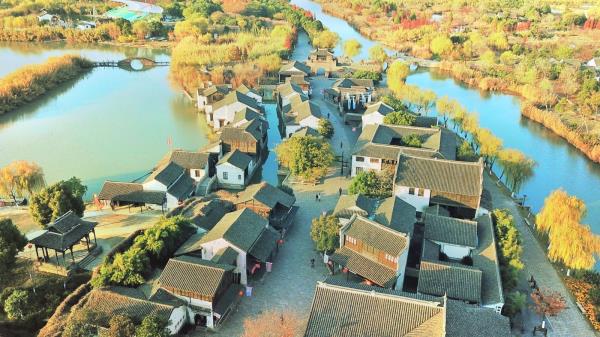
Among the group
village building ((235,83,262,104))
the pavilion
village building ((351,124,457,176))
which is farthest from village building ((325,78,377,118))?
the pavilion

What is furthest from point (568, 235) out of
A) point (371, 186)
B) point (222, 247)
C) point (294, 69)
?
point (294, 69)

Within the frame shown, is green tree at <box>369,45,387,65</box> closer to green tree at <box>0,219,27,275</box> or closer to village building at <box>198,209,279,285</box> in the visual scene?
village building at <box>198,209,279,285</box>

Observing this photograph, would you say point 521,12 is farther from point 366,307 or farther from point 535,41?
point 366,307

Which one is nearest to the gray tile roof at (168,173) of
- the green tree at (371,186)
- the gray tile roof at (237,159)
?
the gray tile roof at (237,159)

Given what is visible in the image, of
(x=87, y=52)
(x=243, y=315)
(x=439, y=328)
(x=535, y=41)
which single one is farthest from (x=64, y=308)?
(x=535, y=41)

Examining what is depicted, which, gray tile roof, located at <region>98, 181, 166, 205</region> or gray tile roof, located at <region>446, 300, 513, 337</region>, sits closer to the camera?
gray tile roof, located at <region>446, 300, 513, 337</region>

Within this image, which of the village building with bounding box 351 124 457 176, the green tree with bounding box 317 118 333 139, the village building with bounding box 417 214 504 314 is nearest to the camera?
the village building with bounding box 417 214 504 314

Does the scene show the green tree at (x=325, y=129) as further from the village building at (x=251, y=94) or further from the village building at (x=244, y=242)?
the village building at (x=244, y=242)
